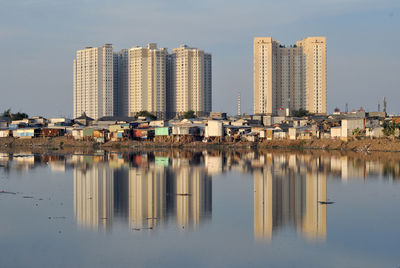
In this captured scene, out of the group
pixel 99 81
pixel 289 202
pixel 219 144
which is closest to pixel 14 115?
pixel 99 81

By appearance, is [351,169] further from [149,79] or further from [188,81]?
[149,79]

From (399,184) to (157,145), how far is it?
2683 centimetres

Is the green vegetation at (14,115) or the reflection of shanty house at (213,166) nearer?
the reflection of shanty house at (213,166)

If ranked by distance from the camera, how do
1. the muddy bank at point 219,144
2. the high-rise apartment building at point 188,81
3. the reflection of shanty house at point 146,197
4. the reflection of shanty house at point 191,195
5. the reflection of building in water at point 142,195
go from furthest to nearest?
the high-rise apartment building at point 188,81, the muddy bank at point 219,144, the reflection of shanty house at point 191,195, the reflection of building in water at point 142,195, the reflection of shanty house at point 146,197

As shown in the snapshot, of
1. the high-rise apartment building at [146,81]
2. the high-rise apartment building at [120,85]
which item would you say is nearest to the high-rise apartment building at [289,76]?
the high-rise apartment building at [146,81]

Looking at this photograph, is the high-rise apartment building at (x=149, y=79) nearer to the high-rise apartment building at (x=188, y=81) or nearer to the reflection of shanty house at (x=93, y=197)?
the high-rise apartment building at (x=188, y=81)

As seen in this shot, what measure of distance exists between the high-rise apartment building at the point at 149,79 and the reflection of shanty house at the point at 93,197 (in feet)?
176

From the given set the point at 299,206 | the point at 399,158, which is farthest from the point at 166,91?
the point at 299,206

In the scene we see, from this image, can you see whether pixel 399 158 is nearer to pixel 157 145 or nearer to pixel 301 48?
pixel 157 145

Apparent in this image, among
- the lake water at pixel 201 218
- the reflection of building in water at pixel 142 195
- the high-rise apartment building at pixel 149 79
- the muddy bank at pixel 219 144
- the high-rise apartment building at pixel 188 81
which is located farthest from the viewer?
the high-rise apartment building at pixel 188 81

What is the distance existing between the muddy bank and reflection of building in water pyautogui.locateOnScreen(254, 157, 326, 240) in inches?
545

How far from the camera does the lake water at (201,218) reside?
10109mm

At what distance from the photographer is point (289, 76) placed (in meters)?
70.2

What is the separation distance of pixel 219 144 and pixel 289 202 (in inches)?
1101
